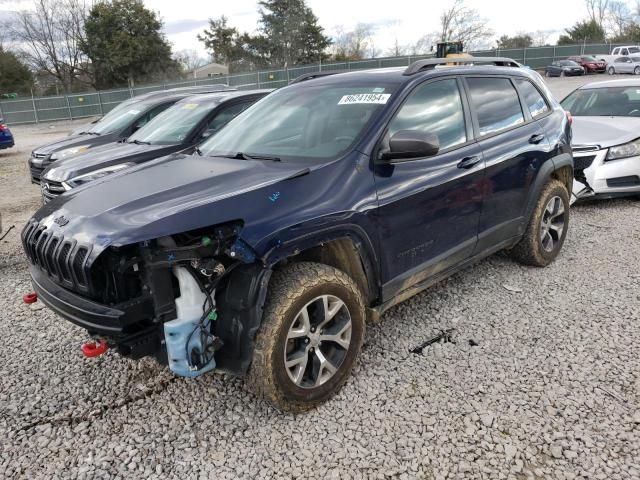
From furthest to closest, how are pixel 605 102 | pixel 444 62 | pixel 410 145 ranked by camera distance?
pixel 605 102
pixel 444 62
pixel 410 145

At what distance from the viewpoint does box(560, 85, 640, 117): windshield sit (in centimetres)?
754

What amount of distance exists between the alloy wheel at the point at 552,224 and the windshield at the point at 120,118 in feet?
22.4

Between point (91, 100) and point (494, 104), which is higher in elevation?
point (91, 100)

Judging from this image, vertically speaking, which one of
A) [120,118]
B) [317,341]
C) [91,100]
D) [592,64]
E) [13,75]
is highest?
[13,75]

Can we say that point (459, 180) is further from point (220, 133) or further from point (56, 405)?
point (56, 405)

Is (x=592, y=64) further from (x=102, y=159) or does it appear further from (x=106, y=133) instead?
(x=102, y=159)

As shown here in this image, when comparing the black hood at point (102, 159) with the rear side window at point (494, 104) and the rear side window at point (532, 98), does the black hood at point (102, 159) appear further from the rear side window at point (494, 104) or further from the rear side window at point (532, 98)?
the rear side window at point (532, 98)

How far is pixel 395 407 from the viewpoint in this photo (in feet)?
9.57

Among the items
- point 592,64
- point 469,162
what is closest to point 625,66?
point 592,64

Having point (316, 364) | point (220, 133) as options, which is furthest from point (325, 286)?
point (220, 133)

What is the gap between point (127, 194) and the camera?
279cm

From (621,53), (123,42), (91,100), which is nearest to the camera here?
(91,100)

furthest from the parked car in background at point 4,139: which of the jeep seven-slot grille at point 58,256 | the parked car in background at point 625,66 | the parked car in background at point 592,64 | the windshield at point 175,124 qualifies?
the parked car in background at point 592,64

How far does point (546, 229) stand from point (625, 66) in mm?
36970
